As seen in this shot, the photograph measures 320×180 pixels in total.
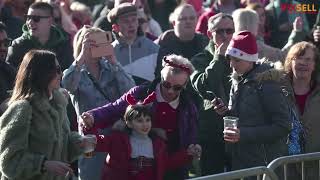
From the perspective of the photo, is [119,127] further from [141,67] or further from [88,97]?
[141,67]

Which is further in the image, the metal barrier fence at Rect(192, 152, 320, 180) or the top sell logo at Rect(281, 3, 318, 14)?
the top sell logo at Rect(281, 3, 318, 14)

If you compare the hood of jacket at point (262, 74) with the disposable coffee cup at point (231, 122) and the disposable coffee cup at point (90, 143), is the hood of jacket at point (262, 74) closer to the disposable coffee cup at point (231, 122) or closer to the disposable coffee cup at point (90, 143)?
the disposable coffee cup at point (231, 122)

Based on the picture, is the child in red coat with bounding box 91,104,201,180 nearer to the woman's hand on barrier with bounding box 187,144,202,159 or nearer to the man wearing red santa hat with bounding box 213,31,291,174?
the woman's hand on barrier with bounding box 187,144,202,159

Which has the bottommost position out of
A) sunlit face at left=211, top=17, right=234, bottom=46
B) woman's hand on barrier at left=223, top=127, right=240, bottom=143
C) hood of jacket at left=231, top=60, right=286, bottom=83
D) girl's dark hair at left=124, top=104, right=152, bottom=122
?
woman's hand on barrier at left=223, top=127, right=240, bottom=143

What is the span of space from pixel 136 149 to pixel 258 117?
3.53ft

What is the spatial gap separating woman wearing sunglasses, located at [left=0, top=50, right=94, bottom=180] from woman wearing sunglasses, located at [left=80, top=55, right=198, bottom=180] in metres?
0.90

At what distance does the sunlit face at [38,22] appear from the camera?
9.67 meters

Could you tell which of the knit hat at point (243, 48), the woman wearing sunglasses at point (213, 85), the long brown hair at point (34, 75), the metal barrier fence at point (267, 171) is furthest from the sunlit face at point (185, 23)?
the long brown hair at point (34, 75)

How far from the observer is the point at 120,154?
24.1 ft

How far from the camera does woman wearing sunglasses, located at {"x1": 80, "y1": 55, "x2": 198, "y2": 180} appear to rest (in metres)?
7.57

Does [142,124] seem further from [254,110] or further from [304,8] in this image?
[304,8]

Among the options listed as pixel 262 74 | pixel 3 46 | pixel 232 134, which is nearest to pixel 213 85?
pixel 262 74

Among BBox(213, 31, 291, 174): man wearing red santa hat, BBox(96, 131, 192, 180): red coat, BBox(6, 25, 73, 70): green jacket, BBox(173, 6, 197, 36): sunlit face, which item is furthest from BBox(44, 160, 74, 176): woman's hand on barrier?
BBox(173, 6, 197, 36): sunlit face

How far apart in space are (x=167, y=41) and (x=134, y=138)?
3010 mm
